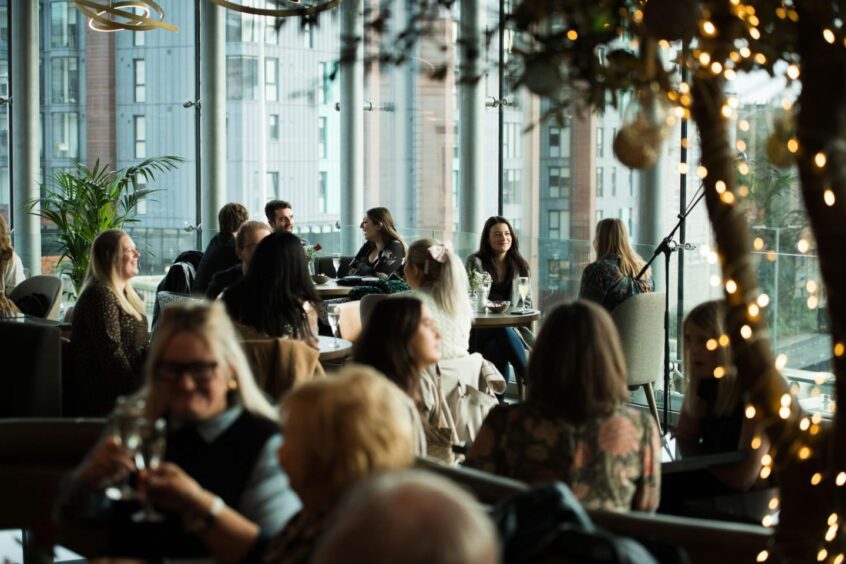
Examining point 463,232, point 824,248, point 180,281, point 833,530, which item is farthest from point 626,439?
point 463,232

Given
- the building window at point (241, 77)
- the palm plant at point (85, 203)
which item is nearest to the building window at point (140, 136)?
the palm plant at point (85, 203)

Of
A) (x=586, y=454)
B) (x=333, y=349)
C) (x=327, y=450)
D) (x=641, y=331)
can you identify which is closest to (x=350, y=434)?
(x=327, y=450)

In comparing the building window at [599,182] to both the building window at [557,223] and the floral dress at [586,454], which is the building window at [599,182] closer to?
the building window at [557,223]

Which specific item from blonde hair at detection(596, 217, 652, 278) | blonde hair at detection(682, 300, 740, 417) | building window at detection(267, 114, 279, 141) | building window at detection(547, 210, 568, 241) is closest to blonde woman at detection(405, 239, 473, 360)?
blonde hair at detection(682, 300, 740, 417)

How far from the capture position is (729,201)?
7.32 feet

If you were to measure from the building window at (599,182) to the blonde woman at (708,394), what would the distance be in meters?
4.86

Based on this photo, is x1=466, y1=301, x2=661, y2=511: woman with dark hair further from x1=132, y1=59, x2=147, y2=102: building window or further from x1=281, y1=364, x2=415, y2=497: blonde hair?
x1=132, y1=59, x2=147, y2=102: building window

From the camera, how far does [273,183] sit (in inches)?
454

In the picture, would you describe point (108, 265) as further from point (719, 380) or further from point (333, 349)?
point (719, 380)

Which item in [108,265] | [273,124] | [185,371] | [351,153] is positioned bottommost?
[185,371]

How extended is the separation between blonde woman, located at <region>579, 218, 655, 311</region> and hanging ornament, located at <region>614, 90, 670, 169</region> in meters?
4.83

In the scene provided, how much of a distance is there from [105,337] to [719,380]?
281 cm

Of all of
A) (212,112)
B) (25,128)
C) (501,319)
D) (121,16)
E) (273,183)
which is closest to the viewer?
(501,319)

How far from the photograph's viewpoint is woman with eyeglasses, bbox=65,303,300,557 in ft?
8.75
